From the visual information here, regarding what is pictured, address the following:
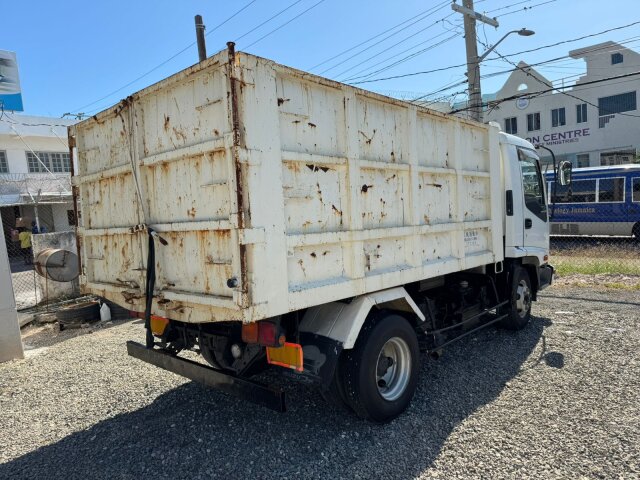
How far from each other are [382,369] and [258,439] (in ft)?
3.80

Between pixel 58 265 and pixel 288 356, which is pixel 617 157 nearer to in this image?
pixel 58 265

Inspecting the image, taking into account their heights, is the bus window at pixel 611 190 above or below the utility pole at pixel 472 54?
below

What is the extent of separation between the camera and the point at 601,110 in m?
29.5

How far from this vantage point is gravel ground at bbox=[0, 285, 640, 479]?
10.3 feet

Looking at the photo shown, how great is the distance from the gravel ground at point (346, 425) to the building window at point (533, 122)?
100 ft

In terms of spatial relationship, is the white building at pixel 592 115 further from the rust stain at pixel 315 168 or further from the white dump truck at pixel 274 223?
the rust stain at pixel 315 168

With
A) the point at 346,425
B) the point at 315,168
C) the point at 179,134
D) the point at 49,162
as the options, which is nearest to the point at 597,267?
the point at 346,425

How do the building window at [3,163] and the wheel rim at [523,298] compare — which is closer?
the wheel rim at [523,298]

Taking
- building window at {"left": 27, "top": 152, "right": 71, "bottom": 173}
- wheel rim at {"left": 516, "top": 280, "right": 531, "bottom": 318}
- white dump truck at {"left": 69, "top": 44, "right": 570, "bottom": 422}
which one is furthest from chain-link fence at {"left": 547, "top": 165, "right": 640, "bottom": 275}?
building window at {"left": 27, "top": 152, "right": 71, "bottom": 173}

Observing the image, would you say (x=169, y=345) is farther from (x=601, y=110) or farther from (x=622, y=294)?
(x=601, y=110)

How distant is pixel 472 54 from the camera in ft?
43.5

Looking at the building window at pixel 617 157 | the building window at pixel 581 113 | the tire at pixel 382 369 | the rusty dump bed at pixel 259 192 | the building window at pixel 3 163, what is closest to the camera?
the rusty dump bed at pixel 259 192

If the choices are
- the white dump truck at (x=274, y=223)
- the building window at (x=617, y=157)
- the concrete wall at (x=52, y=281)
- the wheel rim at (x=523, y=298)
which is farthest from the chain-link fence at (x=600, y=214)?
the building window at (x=617, y=157)

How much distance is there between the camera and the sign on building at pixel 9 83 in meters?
9.16
